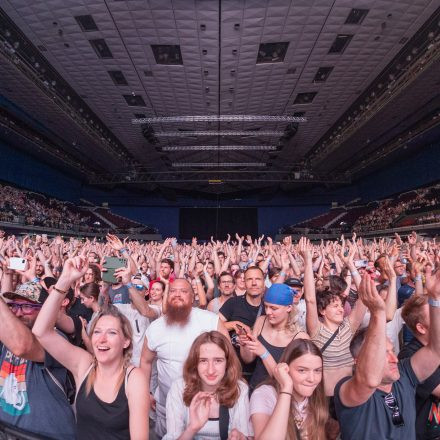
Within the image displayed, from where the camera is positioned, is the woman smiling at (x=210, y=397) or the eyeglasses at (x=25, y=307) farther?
the eyeglasses at (x=25, y=307)

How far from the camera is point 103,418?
1918 mm

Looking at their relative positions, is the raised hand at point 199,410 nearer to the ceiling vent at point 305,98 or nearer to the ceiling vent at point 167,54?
the ceiling vent at point 167,54

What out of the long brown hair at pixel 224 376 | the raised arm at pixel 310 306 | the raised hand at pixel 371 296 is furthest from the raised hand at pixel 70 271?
the raised arm at pixel 310 306

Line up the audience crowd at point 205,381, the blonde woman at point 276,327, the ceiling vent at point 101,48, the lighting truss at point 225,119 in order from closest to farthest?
the audience crowd at point 205,381, the blonde woman at point 276,327, the ceiling vent at point 101,48, the lighting truss at point 225,119

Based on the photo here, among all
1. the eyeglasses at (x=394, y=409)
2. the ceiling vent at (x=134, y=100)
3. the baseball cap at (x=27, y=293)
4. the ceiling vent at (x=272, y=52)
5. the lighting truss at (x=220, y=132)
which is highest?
the ceiling vent at (x=134, y=100)

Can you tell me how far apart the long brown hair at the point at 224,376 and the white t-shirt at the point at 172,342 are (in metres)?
0.59

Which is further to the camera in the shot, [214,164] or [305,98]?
[214,164]

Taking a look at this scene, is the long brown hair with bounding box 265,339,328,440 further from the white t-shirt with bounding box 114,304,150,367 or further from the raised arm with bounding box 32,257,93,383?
the white t-shirt with bounding box 114,304,150,367

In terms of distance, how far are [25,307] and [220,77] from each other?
12910 mm

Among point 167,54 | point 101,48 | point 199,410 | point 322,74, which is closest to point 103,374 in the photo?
point 199,410

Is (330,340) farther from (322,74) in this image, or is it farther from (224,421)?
(322,74)

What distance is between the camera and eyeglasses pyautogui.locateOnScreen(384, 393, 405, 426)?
196cm

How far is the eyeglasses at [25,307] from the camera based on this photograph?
2617 millimetres

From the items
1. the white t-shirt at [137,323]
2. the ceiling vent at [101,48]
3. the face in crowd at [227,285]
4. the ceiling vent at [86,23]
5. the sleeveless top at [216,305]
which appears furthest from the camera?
the ceiling vent at [101,48]
